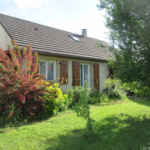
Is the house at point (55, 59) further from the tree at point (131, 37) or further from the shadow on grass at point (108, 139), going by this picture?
the shadow on grass at point (108, 139)

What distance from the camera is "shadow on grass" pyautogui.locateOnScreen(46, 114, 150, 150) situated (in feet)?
11.3

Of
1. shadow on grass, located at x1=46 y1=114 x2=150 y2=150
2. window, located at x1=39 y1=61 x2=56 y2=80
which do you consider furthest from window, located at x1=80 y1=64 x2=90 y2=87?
shadow on grass, located at x1=46 y1=114 x2=150 y2=150

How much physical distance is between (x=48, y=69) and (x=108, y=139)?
19.0ft

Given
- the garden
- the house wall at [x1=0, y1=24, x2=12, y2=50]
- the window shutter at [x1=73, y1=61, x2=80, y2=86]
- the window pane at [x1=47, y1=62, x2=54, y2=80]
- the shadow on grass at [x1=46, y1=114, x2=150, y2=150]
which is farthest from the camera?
the window shutter at [x1=73, y1=61, x2=80, y2=86]

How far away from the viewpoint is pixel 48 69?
8.78 m

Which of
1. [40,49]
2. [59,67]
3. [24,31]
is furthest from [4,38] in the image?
[59,67]

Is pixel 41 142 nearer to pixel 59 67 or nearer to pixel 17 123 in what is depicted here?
pixel 17 123

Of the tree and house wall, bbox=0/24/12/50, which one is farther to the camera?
house wall, bbox=0/24/12/50

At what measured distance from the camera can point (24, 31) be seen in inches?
383

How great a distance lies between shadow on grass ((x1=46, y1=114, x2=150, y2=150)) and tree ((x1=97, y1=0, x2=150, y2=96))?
1471 millimetres

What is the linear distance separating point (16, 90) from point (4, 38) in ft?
15.4

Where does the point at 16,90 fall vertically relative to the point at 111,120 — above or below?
above

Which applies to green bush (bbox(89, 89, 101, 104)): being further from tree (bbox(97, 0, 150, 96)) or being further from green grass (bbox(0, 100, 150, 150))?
tree (bbox(97, 0, 150, 96))

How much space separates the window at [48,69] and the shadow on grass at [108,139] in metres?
4.66
